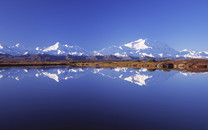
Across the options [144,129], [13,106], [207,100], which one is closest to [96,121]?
[144,129]

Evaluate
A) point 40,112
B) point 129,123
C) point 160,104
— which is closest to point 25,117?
point 40,112

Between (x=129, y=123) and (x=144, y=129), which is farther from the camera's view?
(x=129, y=123)

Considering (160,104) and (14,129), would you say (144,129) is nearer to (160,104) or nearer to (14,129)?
(160,104)

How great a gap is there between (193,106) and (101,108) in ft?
29.5

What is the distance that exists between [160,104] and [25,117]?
40.4 feet

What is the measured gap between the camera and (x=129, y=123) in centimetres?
1083

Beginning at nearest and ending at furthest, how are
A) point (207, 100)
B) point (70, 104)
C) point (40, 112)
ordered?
point (40, 112) → point (70, 104) → point (207, 100)

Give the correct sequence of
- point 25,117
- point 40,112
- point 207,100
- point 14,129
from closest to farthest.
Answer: point 14,129 → point 25,117 → point 40,112 → point 207,100

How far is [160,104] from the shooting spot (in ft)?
50.4

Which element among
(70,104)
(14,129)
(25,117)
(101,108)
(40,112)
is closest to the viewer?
(14,129)

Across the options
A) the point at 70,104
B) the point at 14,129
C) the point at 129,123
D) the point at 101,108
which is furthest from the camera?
the point at 70,104

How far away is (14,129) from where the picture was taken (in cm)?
991

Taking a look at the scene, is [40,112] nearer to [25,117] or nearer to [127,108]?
[25,117]

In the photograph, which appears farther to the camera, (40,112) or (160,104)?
(160,104)
